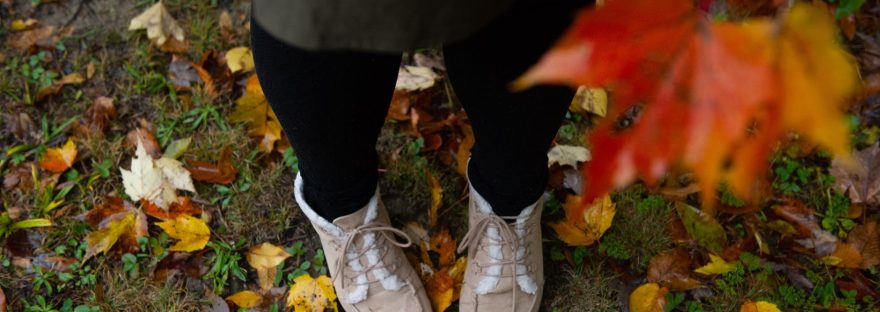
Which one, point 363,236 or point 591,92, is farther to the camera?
point 591,92

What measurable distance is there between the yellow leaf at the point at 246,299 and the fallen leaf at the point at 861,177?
1.16 metres

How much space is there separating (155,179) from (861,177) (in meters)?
1.41

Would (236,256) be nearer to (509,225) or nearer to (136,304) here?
(136,304)

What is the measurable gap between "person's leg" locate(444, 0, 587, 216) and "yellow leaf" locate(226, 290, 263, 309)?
458 millimetres

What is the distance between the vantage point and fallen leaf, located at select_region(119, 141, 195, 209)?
1336 millimetres

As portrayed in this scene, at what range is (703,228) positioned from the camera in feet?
4.32

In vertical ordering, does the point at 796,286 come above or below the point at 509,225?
below

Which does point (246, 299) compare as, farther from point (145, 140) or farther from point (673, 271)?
point (673, 271)

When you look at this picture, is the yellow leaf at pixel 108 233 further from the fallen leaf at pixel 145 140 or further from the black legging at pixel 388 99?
the black legging at pixel 388 99

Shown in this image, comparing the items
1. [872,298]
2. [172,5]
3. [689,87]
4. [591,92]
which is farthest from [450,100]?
[689,87]

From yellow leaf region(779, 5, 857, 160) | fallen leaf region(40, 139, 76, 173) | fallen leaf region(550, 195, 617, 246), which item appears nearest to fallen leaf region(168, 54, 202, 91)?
fallen leaf region(40, 139, 76, 173)

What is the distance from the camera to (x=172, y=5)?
1.65 metres

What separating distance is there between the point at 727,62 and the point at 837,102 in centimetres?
7

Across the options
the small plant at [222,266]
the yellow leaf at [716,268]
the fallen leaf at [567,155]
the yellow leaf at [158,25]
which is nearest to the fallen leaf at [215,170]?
the small plant at [222,266]
